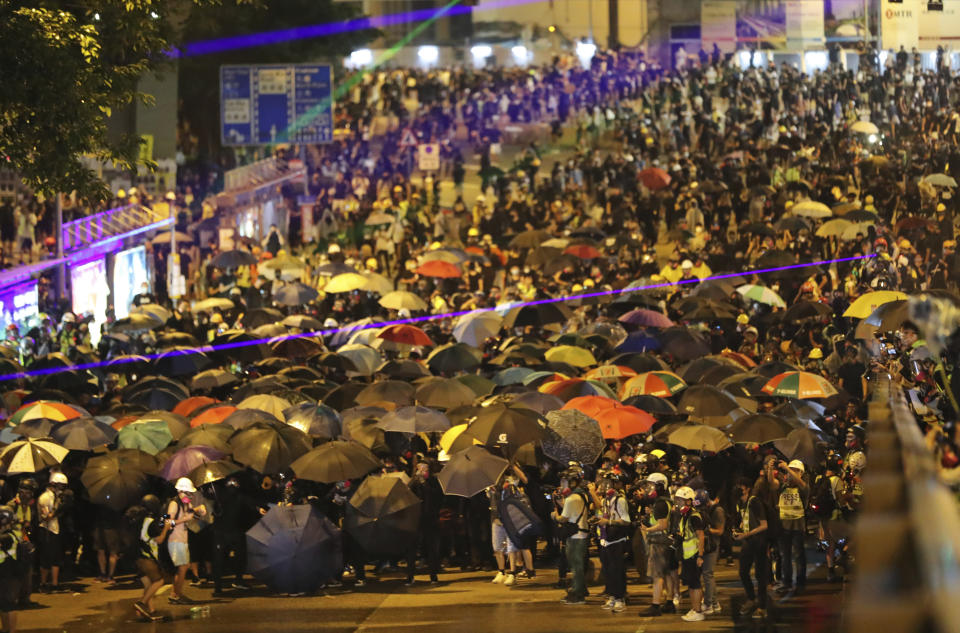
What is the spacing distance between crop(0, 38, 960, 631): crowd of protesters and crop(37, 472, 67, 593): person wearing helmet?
0.03 metres

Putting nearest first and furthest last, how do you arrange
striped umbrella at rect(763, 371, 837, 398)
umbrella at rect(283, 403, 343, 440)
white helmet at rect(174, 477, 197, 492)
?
1. white helmet at rect(174, 477, 197, 492)
2. umbrella at rect(283, 403, 343, 440)
3. striped umbrella at rect(763, 371, 837, 398)

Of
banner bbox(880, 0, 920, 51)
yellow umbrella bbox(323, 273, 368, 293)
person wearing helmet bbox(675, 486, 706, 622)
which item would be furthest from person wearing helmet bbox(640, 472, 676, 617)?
banner bbox(880, 0, 920, 51)

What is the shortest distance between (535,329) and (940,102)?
1977 cm

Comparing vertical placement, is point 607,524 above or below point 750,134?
below

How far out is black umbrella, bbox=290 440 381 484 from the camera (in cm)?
1516

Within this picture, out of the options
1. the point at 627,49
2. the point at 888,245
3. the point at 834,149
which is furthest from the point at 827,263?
the point at 627,49

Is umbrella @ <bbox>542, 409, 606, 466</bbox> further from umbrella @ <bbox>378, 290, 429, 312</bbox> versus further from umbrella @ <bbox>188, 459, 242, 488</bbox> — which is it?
umbrella @ <bbox>378, 290, 429, 312</bbox>

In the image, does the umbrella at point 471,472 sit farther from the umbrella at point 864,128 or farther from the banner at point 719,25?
the banner at point 719,25

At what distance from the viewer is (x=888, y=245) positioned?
25609mm

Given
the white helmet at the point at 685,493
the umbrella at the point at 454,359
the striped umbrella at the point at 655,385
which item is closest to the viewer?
the white helmet at the point at 685,493

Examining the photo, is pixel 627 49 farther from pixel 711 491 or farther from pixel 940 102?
pixel 711 491

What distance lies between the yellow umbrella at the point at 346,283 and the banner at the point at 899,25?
22.5 meters

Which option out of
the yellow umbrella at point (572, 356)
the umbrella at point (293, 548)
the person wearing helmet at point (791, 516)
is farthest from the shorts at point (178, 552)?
the yellow umbrella at point (572, 356)

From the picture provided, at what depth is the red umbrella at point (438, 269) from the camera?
2933cm
